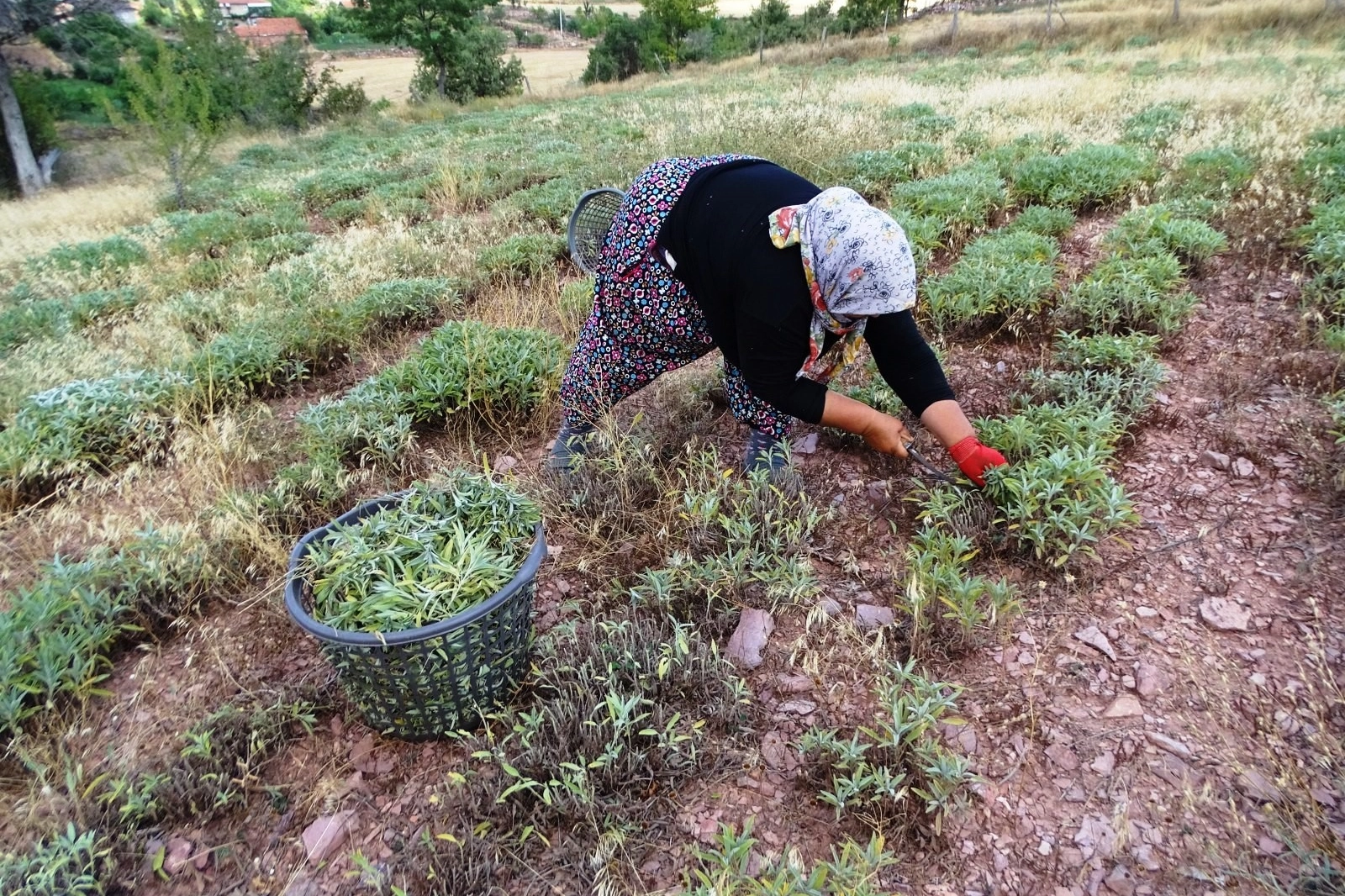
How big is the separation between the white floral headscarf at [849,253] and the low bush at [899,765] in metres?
1.10

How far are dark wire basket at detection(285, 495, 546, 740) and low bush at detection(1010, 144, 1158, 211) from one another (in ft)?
17.5

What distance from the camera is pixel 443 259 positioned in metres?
6.06

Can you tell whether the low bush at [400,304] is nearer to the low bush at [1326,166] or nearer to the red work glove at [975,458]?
the red work glove at [975,458]

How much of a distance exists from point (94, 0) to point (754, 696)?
2259cm

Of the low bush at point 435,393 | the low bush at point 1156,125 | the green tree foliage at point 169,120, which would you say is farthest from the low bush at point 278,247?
the low bush at point 1156,125

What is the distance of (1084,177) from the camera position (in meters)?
5.66

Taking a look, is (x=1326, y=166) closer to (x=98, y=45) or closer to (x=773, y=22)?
(x=773, y=22)

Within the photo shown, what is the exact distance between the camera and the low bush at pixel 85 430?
335 cm

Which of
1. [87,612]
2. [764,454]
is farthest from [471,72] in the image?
[87,612]

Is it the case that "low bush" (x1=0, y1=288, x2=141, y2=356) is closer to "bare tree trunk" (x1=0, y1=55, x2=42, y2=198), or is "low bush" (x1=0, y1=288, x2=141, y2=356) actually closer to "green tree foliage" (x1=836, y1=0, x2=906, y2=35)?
"bare tree trunk" (x1=0, y1=55, x2=42, y2=198)

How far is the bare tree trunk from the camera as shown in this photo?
17281 mm

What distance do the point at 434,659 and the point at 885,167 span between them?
20.6 feet

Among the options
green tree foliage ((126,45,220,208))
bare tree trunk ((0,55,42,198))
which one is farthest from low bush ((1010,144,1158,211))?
bare tree trunk ((0,55,42,198))

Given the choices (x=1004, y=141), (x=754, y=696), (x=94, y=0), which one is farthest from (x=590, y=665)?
(x=94, y=0)
